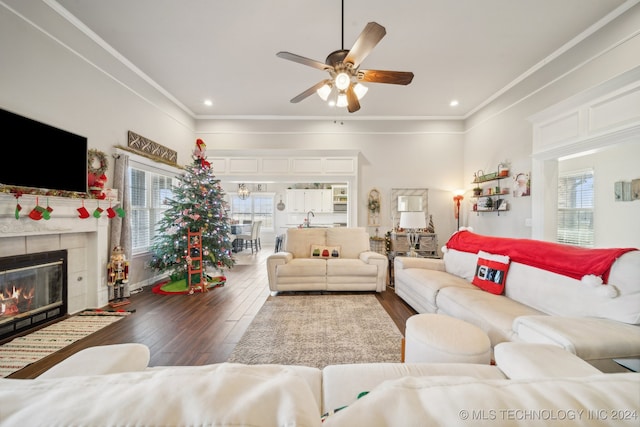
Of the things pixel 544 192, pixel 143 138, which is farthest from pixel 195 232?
pixel 544 192

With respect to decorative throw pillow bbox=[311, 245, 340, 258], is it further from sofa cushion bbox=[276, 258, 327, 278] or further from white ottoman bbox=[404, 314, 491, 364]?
white ottoman bbox=[404, 314, 491, 364]

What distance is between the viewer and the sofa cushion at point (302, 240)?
14.5 ft

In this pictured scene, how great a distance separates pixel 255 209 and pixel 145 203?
5863mm

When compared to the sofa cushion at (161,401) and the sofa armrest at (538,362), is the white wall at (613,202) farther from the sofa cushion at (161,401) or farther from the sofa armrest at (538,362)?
the sofa cushion at (161,401)

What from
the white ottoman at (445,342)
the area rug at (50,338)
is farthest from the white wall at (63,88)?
the white ottoman at (445,342)

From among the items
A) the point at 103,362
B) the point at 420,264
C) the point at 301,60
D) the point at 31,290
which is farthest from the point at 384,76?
the point at 31,290

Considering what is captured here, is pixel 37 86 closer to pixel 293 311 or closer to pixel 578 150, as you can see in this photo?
pixel 293 311

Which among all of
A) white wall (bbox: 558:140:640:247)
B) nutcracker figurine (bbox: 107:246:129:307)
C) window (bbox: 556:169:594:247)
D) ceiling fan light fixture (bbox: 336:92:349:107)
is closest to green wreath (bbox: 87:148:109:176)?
nutcracker figurine (bbox: 107:246:129:307)

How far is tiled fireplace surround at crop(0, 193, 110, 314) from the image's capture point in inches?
95.8

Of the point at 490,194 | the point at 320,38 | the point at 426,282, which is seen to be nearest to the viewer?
the point at 426,282

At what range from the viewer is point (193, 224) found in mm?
4246

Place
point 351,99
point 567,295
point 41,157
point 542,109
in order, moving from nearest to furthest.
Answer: point 567,295 < point 41,157 < point 351,99 < point 542,109

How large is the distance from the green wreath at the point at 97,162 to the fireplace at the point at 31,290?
1.01 m

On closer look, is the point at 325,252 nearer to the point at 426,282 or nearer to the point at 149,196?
the point at 426,282
